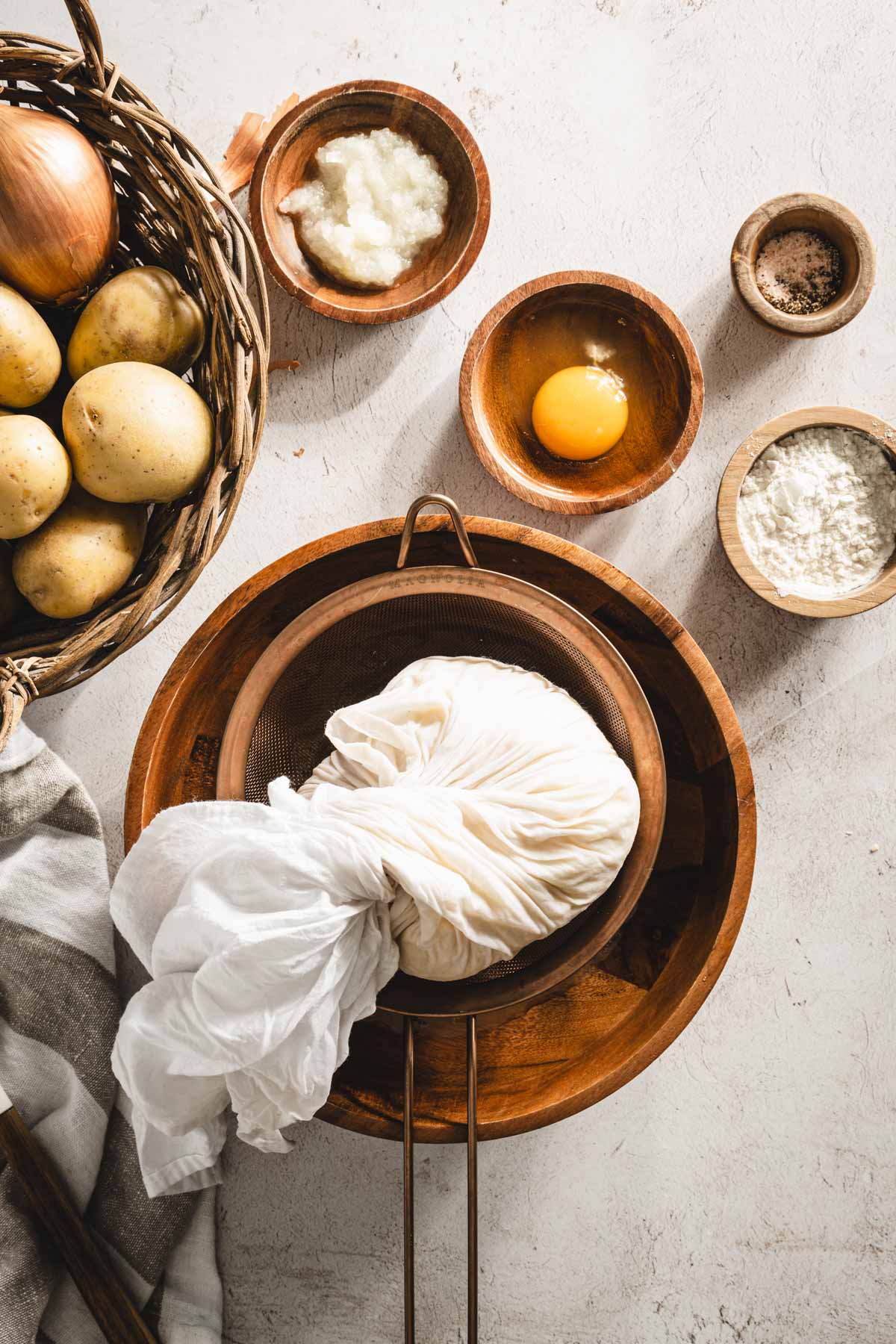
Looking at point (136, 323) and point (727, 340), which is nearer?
point (136, 323)

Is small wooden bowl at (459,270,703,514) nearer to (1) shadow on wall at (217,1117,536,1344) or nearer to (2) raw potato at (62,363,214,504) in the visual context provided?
(2) raw potato at (62,363,214,504)

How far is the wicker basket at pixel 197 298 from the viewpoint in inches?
25.5

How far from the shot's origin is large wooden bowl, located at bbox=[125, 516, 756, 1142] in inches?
29.4

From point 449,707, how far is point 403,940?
19 centimetres

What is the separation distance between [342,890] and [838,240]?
78 centimetres

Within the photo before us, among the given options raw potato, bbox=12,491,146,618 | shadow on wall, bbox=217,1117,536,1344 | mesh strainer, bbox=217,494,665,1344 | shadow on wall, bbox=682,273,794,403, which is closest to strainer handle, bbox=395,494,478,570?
mesh strainer, bbox=217,494,665,1344

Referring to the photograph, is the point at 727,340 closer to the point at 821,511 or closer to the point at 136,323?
the point at 821,511

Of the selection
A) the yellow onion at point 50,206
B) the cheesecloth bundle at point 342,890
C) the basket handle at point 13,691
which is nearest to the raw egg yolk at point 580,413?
the cheesecloth bundle at point 342,890

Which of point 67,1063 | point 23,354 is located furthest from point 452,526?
point 67,1063

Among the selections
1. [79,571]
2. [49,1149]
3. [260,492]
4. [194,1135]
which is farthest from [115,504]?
[49,1149]

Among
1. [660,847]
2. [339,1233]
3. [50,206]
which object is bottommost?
[339,1233]

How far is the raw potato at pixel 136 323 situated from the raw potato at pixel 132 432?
1.0 inches

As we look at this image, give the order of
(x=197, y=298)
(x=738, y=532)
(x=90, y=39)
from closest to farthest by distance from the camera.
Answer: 1. (x=90, y=39)
2. (x=197, y=298)
3. (x=738, y=532)

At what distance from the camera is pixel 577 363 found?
94cm
